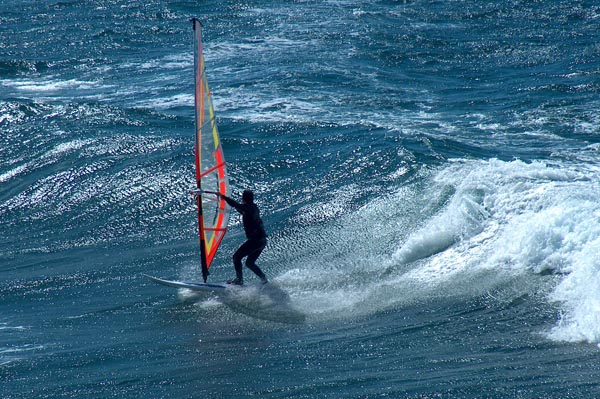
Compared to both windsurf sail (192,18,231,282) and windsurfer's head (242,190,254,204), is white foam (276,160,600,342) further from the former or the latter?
windsurfer's head (242,190,254,204)

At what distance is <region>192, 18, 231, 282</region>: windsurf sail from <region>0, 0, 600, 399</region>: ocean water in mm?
853

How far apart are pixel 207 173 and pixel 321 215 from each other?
3231 millimetres

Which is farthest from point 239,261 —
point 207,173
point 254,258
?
point 207,173

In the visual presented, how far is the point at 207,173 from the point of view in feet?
36.4

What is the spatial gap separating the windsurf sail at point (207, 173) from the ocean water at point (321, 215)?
853 millimetres

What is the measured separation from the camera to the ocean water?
8.80 metres

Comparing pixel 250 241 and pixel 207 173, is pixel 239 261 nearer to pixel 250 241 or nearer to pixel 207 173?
pixel 250 241

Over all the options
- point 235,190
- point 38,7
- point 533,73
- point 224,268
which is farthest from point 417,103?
point 38,7

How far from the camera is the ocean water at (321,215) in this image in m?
8.80

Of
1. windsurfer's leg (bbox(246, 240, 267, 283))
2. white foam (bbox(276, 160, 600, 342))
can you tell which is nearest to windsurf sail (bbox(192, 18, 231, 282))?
windsurfer's leg (bbox(246, 240, 267, 283))

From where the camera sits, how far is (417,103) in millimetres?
20094

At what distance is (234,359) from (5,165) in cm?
966

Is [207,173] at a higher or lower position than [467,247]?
higher

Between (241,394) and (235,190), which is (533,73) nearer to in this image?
(235,190)
